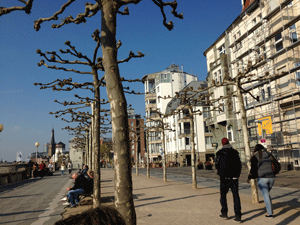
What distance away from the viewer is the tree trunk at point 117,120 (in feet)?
11.9

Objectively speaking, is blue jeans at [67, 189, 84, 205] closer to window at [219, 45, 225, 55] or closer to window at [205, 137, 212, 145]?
window at [219, 45, 225, 55]

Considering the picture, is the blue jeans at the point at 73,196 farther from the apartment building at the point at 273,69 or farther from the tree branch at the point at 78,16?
the apartment building at the point at 273,69

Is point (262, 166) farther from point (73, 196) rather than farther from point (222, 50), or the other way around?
point (222, 50)

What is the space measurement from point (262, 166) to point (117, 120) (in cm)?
487

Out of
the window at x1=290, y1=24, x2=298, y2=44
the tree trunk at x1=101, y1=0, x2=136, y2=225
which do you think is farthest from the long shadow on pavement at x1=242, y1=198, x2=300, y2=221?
the window at x1=290, y1=24, x2=298, y2=44

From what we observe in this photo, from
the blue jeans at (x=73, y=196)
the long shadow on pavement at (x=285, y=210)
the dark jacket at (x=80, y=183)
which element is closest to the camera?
the long shadow on pavement at (x=285, y=210)

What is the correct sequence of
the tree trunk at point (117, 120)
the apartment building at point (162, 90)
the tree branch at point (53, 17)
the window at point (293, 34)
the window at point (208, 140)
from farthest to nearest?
1. the apartment building at point (162, 90)
2. the window at point (208, 140)
3. the window at point (293, 34)
4. the tree branch at point (53, 17)
5. the tree trunk at point (117, 120)

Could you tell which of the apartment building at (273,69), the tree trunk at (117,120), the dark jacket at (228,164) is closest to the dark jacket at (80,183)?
the dark jacket at (228,164)

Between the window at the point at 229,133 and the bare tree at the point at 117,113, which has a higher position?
the window at the point at 229,133

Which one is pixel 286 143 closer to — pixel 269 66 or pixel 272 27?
pixel 269 66

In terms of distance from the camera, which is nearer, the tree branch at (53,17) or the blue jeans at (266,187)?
the tree branch at (53,17)

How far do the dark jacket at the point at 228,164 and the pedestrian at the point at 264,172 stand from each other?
510mm

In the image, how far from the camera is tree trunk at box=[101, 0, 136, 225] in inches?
143

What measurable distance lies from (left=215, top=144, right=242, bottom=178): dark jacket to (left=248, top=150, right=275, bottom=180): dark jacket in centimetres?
49
